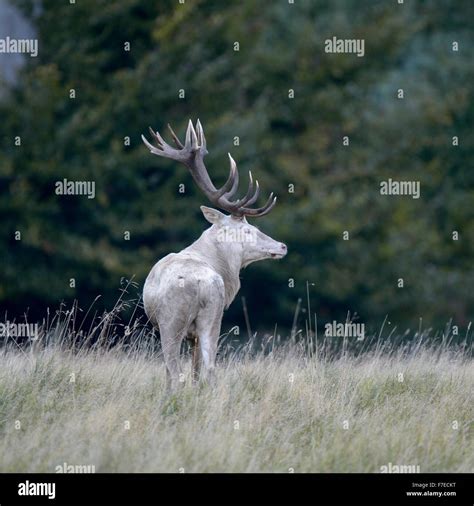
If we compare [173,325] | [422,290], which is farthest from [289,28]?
[173,325]

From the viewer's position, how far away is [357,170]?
26.0 metres

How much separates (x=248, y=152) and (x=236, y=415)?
15925 millimetres

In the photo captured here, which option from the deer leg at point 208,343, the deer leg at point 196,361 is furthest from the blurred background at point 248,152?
the deer leg at point 208,343

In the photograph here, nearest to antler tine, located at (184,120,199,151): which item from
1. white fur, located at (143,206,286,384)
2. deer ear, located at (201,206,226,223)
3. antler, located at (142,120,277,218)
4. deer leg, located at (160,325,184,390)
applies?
antler, located at (142,120,277,218)

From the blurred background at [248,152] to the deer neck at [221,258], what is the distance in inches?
468

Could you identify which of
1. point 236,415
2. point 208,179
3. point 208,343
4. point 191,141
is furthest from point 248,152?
point 236,415

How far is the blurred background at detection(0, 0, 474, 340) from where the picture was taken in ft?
75.2

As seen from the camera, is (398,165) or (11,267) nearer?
(11,267)

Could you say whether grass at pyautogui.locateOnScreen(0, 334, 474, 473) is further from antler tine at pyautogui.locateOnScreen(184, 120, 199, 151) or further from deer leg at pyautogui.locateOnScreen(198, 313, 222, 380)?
antler tine at pyautogui.locateOnScreen(184, 120, 199, 151)

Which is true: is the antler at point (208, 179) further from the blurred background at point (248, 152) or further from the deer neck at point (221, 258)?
the blurred background at point (248, 152)

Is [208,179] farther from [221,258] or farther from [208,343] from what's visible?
[208,343]

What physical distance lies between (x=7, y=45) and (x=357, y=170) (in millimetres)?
8158
